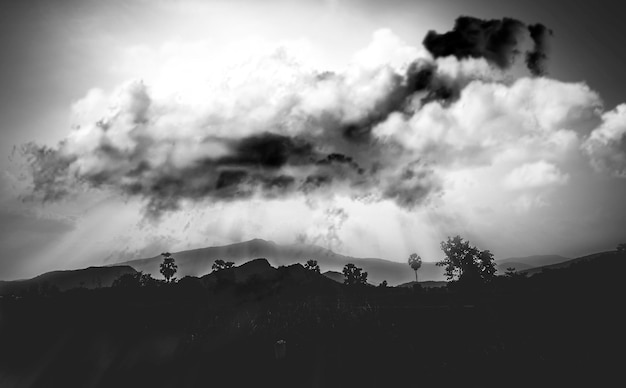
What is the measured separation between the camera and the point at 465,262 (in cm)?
7838

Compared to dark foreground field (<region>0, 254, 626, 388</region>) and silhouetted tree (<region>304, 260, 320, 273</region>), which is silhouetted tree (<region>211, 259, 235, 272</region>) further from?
dark foreground field (<region>0, 254, 626, 388</region>)

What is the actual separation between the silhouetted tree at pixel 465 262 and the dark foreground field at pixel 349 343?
4464cm

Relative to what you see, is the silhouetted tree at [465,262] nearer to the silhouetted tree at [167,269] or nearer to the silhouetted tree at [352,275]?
the silhouetted tree at [352,275]

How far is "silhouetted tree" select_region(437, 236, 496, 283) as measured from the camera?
7550 centimetres

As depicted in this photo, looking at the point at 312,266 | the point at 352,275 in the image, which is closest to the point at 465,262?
the point at 352,275

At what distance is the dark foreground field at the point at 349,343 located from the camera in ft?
66.0

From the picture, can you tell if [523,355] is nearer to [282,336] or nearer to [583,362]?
[583,362]

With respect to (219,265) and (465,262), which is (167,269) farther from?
(465,262)

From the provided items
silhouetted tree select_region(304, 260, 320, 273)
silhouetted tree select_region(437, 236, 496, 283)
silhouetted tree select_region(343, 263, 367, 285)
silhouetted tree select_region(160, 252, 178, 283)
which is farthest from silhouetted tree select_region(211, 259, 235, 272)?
silhouetted tree select_region(437, 236, 496, 283)

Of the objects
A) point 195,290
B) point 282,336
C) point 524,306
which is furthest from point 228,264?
point 524,306

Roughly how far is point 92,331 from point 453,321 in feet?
113

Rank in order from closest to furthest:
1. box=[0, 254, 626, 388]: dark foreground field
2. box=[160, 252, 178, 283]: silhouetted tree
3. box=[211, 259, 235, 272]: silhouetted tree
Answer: box=[0, 254, 626, 388]: dark foreground field, box=[211, 259, 235, 272]: silhouetted tree, box=[160, 252, 178, 283]: silhouetted tree

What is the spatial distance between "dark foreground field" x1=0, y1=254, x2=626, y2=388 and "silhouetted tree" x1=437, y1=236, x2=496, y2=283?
146 ft

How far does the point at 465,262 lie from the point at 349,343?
64494 millimetres
